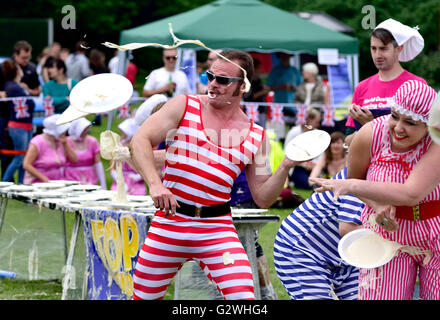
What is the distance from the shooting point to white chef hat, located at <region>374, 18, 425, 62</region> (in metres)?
5.20

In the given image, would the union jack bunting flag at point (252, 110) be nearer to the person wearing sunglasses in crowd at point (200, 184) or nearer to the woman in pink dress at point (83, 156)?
the woman in pink dress at point (83, 156)

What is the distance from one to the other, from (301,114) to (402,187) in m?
9.34

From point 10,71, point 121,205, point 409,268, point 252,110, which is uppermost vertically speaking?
point 409,268

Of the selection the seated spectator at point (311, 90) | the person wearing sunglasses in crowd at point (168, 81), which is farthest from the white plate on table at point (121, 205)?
the seated spectator at point (311, 90)

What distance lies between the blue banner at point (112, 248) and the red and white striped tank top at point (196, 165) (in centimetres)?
145

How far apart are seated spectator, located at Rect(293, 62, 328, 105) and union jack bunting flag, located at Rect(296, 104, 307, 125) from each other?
1266mm

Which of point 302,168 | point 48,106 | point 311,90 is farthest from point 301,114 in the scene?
point 48,106

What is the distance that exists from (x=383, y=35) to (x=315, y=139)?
131 cm

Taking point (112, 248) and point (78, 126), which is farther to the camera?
point (78, 126)

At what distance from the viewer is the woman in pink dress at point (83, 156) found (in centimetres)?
876

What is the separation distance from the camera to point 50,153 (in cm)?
868

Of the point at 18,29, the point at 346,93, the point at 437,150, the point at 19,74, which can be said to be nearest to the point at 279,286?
the point at 437,150

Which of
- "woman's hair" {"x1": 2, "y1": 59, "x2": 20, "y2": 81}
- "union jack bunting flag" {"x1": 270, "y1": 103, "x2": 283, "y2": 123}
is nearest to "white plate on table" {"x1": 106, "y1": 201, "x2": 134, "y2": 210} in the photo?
"woman's hair" {"x1": 2, "y1": 59, "x2": 20, "y2": 81}

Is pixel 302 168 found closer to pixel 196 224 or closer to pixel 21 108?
pixel 21 108
